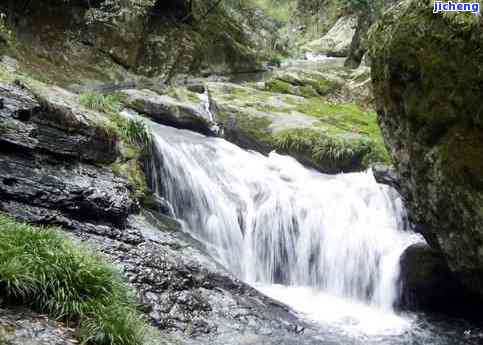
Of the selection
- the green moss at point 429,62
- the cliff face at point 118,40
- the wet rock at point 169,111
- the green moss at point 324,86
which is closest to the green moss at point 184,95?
the wet rock at point 169,111

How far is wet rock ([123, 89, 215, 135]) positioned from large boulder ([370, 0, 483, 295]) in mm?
6935

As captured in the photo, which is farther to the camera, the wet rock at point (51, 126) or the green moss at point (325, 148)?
the green moss at point (325, 148)

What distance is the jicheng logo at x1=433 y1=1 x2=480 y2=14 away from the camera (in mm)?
6832

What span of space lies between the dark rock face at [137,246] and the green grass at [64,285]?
111 centimetres

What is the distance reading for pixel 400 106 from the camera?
862 centimetres

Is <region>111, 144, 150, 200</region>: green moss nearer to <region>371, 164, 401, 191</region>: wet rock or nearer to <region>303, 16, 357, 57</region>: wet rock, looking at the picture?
<region>371, 164, 401, 191</region>: wet rock

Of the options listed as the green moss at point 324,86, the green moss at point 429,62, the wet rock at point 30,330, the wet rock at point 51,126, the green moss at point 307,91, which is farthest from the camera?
the green moss at point 324,86

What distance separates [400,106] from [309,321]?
397 cm

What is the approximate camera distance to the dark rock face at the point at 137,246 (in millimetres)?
7129

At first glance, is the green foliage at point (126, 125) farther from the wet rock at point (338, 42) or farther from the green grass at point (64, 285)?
the wet rock at point (338, 42)

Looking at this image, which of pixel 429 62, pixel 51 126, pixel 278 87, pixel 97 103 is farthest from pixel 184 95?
pixel 429 62

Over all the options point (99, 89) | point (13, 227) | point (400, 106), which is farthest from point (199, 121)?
point (13, 227)

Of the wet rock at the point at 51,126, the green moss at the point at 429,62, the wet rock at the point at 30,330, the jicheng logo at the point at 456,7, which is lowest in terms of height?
the wet rock at the point at 30,330

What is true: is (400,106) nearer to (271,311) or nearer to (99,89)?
(271,311)
